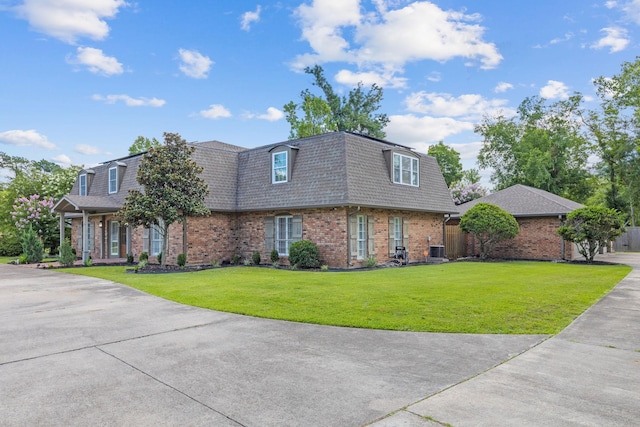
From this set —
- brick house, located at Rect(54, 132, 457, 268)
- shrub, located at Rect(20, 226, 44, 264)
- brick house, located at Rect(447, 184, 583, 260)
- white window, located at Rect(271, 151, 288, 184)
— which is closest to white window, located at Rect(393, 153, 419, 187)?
brick house, located at Rect(54, 132, 457, 268)

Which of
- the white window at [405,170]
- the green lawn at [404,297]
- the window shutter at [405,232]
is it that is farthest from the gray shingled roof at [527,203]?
the green lawn at [404,297]

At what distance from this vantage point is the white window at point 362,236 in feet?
54.1

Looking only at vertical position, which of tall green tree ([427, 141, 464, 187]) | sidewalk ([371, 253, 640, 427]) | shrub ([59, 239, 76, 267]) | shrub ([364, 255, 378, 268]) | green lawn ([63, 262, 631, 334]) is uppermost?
tall green tree ([427, 141, 464, 187])

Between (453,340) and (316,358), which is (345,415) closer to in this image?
(316,358)

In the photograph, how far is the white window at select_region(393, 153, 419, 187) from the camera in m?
18.4

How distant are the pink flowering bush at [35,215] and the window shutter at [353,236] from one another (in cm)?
1911

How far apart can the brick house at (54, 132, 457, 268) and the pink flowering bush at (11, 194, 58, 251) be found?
5.49m

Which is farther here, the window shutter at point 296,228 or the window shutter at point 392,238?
the window shutter at point 392,238

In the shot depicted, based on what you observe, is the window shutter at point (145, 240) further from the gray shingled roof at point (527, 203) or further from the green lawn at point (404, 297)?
the gray shingled roof at point (527, 203)

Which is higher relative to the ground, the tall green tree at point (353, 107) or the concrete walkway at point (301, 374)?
the tall green tree at point (353, 107)

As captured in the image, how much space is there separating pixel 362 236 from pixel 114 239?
13.5 meters

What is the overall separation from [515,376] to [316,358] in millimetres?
2199

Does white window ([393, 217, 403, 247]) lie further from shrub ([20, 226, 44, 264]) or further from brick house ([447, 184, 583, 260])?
shrub ([20, 226, 44, 264])

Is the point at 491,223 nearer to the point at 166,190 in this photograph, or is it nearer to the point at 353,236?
the point at 353,236
